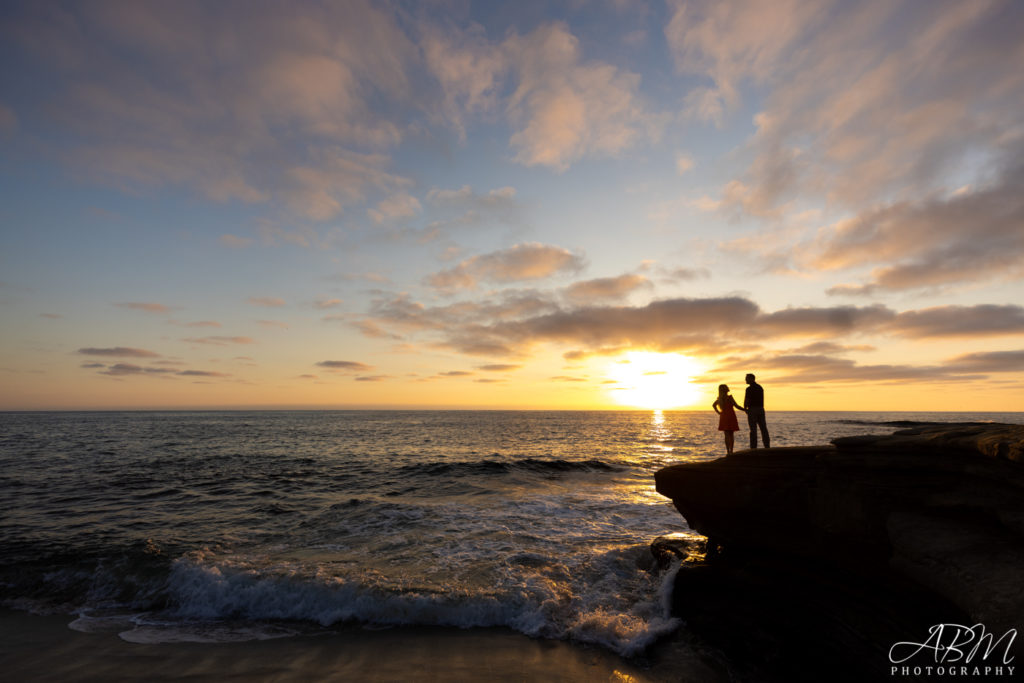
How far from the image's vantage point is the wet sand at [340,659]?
22.0 ft

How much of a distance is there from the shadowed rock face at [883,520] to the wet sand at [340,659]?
2832mm

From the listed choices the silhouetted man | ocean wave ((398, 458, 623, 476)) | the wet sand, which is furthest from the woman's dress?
ocean wave ((398, 458, 623, 476))

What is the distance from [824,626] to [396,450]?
36.6 metres

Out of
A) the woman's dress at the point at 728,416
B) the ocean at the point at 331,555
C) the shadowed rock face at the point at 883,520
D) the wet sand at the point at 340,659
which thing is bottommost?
the wet sand at the point at 340,659

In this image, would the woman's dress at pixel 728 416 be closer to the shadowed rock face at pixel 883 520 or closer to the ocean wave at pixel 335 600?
the shadowed rock face at pixel 883 520

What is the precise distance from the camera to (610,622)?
8.24 m

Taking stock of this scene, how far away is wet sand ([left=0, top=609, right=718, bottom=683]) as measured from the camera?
6703 millimetres

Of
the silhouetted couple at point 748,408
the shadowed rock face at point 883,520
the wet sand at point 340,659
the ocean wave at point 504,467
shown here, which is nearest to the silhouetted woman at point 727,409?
the silhouetted couple at point 748,408

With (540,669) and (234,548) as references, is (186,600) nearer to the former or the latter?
(234,548)

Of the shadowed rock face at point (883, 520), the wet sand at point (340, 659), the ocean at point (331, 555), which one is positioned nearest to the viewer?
the shadowed rock face at point (883, 520)

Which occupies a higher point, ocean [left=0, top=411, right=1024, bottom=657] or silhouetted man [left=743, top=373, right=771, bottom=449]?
silhouetted man [left=743, top=373, right=771, bottom=449]

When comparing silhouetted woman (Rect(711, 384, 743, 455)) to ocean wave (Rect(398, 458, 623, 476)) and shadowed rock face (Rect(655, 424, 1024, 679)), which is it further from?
ocean wave (Rect(398, 458, 623, 476))

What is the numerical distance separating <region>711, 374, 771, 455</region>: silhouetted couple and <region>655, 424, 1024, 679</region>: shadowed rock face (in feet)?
12.7

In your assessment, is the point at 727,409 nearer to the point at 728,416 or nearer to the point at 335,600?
the point at 728,416
